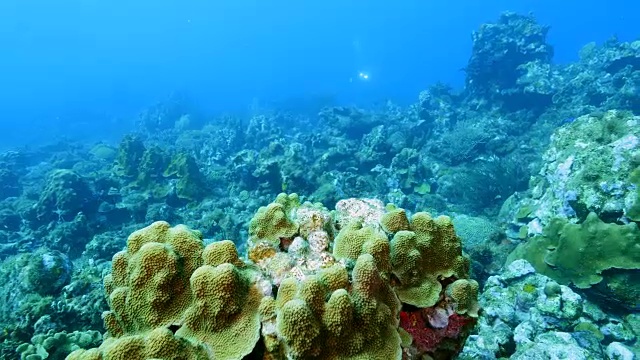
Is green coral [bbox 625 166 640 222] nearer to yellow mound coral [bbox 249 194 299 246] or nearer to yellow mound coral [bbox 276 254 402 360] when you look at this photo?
yellow mound coral [bbox 276 254 402 360]

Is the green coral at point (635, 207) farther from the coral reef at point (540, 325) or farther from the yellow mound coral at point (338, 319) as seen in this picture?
the yellow mound coral at point (338, 319)

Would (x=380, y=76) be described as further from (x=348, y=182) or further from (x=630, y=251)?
(x=630, y=251)

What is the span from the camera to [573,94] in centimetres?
1881

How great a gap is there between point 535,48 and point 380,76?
84.7m

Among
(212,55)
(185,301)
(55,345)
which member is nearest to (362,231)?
(185,301)

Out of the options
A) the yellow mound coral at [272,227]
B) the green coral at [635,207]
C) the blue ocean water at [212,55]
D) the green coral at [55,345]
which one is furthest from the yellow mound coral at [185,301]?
the blue ocean water at [212,55]

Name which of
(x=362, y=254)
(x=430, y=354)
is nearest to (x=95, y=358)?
(x=362, y=254)

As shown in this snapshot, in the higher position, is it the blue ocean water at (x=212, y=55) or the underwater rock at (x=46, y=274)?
the blue ocean water at (x=212, y=55)

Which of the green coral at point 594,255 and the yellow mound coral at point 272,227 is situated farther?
the green coral at point 594,255

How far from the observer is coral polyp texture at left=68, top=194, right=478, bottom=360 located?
2.71m

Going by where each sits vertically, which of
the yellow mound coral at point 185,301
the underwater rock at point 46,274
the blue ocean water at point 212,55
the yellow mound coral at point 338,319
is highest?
the blue ocean water at point 212,55

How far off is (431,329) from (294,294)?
4.44ft

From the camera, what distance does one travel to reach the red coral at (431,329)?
329cm

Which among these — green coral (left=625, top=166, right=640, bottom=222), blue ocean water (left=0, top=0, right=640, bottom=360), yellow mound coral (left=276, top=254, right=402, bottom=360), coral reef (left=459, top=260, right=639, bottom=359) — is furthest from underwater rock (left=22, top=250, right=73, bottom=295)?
green coral (left=625, top=166, right=640, bottom=222)
